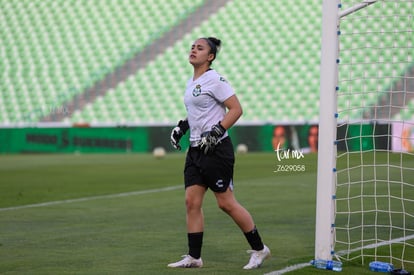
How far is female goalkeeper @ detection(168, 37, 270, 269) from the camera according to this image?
6.97 meters

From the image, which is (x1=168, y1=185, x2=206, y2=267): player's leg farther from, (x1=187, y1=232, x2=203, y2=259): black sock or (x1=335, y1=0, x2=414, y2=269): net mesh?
(x1=335, y1=0, x2=414, y2=269): net mesh

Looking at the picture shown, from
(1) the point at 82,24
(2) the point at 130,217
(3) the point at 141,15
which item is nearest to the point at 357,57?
(3) the point at 141,15

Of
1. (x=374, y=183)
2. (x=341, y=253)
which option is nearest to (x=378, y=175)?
(x=374, y=183)

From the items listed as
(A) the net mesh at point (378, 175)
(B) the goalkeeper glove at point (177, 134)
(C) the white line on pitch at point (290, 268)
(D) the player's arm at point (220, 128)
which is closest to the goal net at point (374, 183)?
(A) the net mesh at point (378, 175)

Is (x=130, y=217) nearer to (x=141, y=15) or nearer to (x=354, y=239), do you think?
(x=354, y=239)

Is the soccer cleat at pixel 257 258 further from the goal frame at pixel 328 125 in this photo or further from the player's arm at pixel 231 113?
the player's arm at pixel 231 113

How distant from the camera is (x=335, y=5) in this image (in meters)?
6.91

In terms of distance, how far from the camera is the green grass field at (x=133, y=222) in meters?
7.32

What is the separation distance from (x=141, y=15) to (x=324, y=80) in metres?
33.1

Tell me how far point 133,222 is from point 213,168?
13.0ft

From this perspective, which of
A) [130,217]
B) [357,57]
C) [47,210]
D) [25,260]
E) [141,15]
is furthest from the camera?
[141,15]

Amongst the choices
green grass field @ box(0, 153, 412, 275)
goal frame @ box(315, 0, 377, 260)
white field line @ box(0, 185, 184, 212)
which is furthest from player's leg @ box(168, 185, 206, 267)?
white field line @ box(0, 185, 184, 212)

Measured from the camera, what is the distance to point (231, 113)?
6.96m

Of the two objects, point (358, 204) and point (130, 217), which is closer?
point (130, 217)
